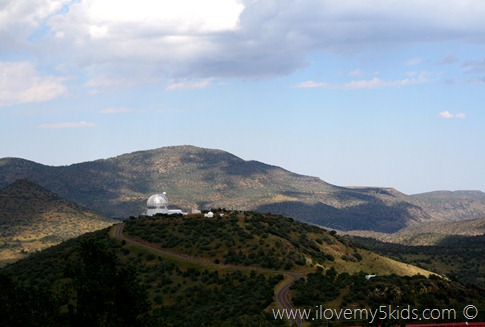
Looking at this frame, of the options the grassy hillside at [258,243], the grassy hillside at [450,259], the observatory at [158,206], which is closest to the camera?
the grassy hillside at [258,243]

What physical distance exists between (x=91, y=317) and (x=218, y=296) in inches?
944

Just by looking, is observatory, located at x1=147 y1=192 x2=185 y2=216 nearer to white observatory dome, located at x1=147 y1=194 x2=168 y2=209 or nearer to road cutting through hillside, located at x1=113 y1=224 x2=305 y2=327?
white observatory dome, located at x1=147 y1=194 x2=168 y2=209

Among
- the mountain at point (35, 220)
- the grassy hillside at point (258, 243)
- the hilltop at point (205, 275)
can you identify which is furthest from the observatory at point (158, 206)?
the mountain at point (35, 220)

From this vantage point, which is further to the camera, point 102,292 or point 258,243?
point 258,243

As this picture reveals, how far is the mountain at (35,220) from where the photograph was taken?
126m

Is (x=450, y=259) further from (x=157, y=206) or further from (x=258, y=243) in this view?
(x=258, y=243)

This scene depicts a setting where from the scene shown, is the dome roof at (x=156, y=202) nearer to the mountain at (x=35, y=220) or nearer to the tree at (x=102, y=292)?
the mountain at (x=35, y=220)

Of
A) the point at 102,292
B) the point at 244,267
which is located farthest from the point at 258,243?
the point at 102,292

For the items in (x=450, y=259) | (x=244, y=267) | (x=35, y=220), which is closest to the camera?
(x=244, y=267)

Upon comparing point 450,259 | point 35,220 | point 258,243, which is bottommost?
point 450,259

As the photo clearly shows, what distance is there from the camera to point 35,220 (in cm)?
14475

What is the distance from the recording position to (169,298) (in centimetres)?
5825

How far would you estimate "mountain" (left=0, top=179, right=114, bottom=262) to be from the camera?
4956 inches

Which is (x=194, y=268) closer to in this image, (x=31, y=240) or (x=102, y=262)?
(x=102, y=262)
